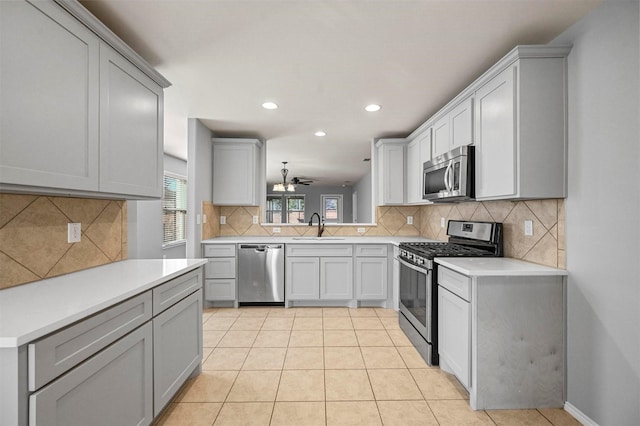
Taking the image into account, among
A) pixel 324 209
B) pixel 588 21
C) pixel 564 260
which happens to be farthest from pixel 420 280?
pixel 324 209

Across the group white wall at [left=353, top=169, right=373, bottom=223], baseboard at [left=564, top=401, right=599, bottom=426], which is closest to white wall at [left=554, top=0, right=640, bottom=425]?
baseboard at [left=564, top=401, right=599, bottom=426]

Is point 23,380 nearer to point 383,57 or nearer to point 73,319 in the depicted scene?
point 73,319

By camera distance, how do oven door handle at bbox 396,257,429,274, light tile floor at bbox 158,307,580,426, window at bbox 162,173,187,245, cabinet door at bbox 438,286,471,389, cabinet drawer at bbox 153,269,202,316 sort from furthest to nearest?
window at bbox 162,173,187,245 → oven door handle at bbox 396,257,429,274 → cabinet door at bbox 438,286,471,389 → light tile floor at bbox 158,307,580,426 → cabinet drawer at bbox 153,269,202,316

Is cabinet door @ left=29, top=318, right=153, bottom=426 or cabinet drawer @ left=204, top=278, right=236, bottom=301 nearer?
cabinet door @ left=29, top=318, right=153, bottom=426

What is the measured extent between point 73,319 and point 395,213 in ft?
13.2

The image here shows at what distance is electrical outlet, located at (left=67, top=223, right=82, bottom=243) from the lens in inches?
72.6

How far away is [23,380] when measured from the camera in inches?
36.4

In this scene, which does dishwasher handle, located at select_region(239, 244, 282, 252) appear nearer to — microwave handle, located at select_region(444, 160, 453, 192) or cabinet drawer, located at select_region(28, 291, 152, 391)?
microwave handle, located at select_region(444, 160, 453, 192)

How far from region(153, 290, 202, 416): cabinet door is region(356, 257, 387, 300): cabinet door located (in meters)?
2.17

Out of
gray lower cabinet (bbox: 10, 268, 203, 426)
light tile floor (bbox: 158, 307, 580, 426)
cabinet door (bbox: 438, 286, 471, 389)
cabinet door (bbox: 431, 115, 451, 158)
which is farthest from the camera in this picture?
cabinet door (bbox: 431, 115, 451, 158)

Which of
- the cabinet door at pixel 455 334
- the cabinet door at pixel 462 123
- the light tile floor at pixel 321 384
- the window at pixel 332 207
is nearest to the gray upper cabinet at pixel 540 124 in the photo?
the cabinet door at pixel 462 123

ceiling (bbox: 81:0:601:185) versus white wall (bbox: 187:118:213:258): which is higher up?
ceiling (bbox: 81:0:601:185)

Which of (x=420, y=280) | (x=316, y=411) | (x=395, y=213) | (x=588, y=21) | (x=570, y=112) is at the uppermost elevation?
(x=588, y=21)

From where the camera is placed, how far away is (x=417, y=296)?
2713 millimetres
